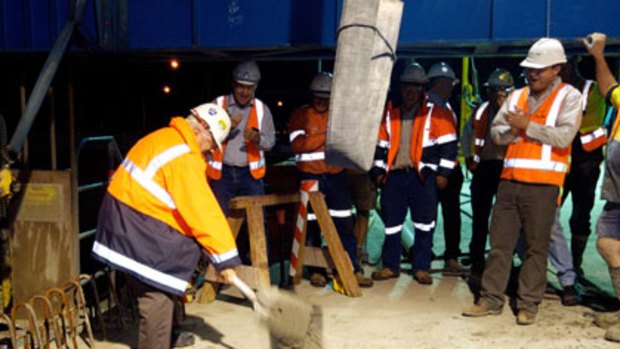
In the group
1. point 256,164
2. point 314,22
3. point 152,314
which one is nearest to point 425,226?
point 256,164

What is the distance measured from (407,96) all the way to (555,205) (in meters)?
1.94

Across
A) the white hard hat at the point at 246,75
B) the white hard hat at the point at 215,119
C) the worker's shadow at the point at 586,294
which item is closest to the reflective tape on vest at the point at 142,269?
the white hard hat at the point at 215,119

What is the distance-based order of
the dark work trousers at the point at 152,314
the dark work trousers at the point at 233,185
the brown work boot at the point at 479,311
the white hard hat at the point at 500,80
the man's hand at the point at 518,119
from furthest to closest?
the white hard hat at the point at 500,80
the dark work trousers at the point at 233,185
the brown work boot at the point at 479,311
the man's hand at the point at 518,119
the dark work trousers at the point at 152,314

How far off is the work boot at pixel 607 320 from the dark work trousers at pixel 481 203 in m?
1.59

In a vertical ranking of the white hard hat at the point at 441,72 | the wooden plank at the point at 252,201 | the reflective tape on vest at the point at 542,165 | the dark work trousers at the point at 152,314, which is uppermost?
the white hard hat at the point at 441,72

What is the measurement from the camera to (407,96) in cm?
653

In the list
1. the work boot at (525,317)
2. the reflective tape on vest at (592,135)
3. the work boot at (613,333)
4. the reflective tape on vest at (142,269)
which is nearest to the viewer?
the reflective tape on vest at (142,269)

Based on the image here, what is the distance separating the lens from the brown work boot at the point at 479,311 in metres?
5.54

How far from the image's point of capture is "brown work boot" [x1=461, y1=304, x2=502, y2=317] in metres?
5.54

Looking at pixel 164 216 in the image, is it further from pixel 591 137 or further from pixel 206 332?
pixel 591 137

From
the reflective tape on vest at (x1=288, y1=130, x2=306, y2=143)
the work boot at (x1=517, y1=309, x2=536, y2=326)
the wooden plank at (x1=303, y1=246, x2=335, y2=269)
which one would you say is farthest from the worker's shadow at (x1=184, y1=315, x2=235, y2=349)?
the work boot at (x1=517, y1=309, x2=536, y2=326)

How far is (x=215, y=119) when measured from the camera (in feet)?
13.5

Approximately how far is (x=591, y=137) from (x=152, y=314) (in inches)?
176

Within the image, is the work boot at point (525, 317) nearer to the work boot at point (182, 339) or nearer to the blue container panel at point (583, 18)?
the blue container panel at point (583, 18)
